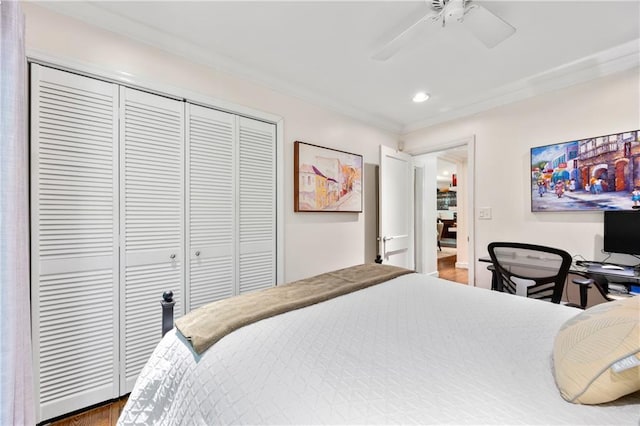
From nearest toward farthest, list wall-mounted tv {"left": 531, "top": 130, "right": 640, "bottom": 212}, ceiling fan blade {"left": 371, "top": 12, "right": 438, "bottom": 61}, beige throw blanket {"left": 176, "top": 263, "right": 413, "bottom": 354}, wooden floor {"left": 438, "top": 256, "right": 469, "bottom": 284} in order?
beige throw blanket {"left": 176, "top": 263, "right": 413, "bottom": 354} < ceiling fan blade {"left": 371, "top": 12, "right": 438, "bottom": 61} < wall-mounted tv {"left": 531, "top": 130, "right": 640, "bottom": 212} < wooden floor {"left": 438, "top": 256, "right": 469, "bottom": 284}

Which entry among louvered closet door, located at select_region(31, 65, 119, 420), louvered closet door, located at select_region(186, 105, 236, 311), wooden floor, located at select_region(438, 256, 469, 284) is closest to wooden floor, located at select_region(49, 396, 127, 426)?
louvered closet door, located at select_region(31, 65, 119, 420)

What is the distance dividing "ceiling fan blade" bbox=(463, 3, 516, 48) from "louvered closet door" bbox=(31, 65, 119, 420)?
7.31 feet

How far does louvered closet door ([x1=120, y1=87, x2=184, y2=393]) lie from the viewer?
1820 millimetres

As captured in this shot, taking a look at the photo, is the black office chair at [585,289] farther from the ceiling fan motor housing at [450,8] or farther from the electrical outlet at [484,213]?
the ceiling fan motor housing at [450,8]

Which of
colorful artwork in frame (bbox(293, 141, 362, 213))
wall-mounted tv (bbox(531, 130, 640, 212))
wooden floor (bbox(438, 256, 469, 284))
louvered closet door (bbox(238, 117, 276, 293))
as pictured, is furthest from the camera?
wooden floor (bbox(438, 256, 469, 284))

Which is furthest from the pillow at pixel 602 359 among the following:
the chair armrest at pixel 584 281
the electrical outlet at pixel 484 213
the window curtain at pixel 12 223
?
the electrical outlet at pixel 484 213

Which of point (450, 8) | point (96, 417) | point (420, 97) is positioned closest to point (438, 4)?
point (450, 8)

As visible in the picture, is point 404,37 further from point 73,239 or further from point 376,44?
point 73,239

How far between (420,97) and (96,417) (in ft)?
12.2

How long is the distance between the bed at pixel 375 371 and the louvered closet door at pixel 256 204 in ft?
3.85

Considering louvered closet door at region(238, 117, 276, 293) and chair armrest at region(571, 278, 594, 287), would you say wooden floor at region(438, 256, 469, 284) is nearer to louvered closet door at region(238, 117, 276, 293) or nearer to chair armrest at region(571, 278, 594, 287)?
chair armrest at region(571, 278, 594, 287)

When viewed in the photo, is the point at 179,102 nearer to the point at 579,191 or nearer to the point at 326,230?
the point at 326,230

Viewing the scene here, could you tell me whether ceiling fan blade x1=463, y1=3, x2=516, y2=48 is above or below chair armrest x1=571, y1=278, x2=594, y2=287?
above

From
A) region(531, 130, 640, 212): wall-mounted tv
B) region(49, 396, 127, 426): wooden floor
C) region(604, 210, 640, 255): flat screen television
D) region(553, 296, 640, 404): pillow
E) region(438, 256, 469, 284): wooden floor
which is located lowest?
region(49, 396, 127, 426): wooden floor
